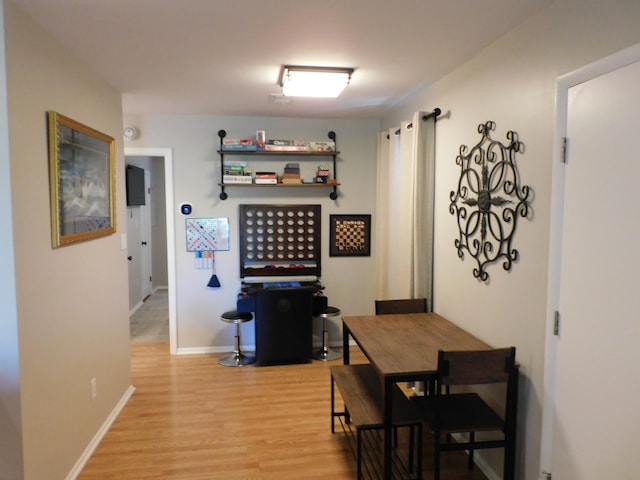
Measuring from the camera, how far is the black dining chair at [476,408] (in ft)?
6.77

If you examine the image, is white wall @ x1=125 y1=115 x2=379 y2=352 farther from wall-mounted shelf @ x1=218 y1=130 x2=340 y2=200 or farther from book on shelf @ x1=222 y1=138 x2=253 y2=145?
book on shelf @ x1=222 y1=138 x2=253 y2=145

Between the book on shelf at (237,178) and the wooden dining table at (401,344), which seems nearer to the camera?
the wooden dining table at (401,344)

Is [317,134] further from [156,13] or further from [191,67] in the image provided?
[156,13]

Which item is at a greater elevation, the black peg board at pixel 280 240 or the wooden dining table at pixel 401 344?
the black peg board at pixel 280 240

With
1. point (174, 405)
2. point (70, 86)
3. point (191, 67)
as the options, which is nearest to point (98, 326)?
point (174, 405)

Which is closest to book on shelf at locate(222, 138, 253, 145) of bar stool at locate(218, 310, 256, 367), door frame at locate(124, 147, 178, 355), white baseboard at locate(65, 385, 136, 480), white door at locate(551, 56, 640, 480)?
door frame at locate(124, 147, 178, 355)

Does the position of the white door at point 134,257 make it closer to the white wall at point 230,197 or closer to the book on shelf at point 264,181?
the white wall at point 230,197

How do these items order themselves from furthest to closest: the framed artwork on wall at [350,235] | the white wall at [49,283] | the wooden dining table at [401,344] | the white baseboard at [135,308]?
the white baseboard at [135,308] < the framed artwork on wall at [350,235] < the wooden dining table at [401,344] < the white wall at [49,283]

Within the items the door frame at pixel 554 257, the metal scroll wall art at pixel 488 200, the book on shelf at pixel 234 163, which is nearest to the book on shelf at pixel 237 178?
the book on shelf at pixel 234 163

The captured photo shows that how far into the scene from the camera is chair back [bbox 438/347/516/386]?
2059 mm

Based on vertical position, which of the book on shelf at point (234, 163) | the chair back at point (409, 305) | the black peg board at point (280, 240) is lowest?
the chair back at point (409, 305)

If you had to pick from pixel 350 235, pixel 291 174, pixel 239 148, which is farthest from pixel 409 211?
pixel 239 148

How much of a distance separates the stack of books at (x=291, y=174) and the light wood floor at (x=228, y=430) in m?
1.83

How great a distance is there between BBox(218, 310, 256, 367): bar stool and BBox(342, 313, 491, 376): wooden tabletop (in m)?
1.57
